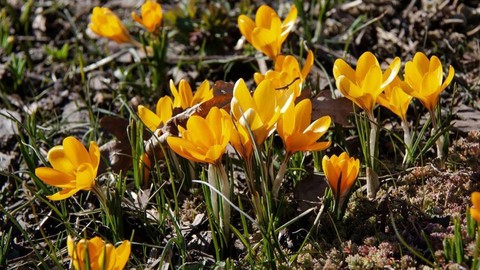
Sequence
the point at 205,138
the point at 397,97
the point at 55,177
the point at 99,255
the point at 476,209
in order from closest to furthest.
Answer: the point at 476,209 < the point at 99,255 < the point at 205,138 < the point at 55,177 < the point at 397,97

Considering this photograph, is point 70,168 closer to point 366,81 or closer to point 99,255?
point 99,255

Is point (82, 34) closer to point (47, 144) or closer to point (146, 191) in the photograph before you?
point (47, 144)

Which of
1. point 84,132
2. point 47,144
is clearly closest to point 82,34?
point 84,132

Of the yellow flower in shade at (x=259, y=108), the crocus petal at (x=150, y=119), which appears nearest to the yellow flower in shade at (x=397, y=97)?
the yellow flower in shade at (x=259, y=108)

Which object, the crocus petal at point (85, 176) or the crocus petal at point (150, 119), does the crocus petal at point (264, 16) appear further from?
the crocus petal at point (85, 176)

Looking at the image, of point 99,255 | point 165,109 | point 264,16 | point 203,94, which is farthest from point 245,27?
point 99,255

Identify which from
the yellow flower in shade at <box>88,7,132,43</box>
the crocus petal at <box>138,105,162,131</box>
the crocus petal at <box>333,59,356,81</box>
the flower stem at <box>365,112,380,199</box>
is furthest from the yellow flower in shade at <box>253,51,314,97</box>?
the yellow flower in shade at <box>88,7,132,43</box>
